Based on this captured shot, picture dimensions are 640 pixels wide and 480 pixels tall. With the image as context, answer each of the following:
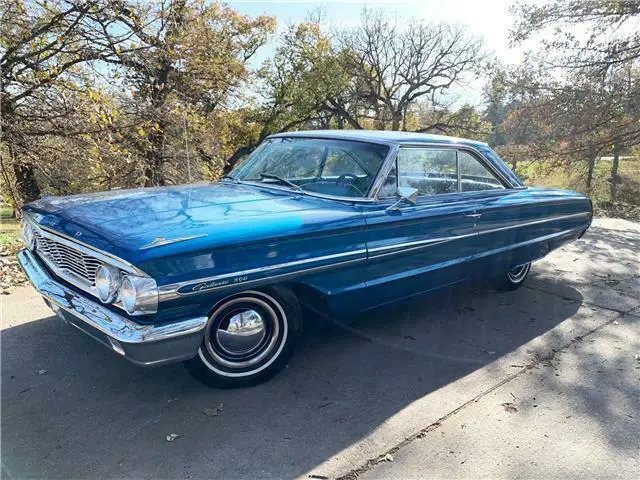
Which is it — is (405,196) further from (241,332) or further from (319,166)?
(241,332)

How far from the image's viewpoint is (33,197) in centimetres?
742

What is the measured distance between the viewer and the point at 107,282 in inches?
98.6

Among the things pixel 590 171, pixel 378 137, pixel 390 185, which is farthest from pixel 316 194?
pixel 590 171

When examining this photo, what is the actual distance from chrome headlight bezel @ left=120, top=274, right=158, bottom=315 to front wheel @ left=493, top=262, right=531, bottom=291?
12.3 feet

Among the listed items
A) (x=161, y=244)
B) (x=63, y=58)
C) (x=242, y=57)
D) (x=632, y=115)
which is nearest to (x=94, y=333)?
(x=161, y=244)

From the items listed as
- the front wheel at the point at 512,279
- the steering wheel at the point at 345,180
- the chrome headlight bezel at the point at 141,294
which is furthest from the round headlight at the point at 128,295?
the front wheel at the point at 512,279

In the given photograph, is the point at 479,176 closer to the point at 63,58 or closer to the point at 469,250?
the point at 469,250

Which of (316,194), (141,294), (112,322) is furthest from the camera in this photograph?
(316,194)

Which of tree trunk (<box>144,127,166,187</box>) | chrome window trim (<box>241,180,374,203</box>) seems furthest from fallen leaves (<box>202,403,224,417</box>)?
tree trunk (<box>144,127,166,187</box>)

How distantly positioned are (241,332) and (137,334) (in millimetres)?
641

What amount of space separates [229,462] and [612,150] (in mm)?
14656

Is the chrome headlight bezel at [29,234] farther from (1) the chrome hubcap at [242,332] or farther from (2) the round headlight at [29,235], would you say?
(1) the chrome hubcap at [242,332]

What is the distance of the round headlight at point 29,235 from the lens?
3.32 meters

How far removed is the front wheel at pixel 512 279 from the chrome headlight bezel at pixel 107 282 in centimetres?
384
